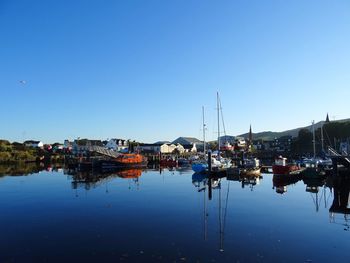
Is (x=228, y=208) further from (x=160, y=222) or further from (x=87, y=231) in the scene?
(x=87, y=231)

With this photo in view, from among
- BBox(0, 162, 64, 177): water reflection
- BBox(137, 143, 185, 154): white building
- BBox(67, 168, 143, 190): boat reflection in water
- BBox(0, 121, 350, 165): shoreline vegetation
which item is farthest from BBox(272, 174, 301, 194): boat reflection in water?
BBox(137, 143, 185, 154): white building

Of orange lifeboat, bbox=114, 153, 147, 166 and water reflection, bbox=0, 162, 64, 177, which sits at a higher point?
orange lifeboat, bbox=114, 153, 147, 166

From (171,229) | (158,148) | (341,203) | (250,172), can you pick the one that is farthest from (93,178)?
(158,148)

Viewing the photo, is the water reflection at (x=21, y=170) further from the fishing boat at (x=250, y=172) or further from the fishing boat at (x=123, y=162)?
the fishing boat at (x=250, y=172)

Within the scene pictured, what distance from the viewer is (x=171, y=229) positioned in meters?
19.3

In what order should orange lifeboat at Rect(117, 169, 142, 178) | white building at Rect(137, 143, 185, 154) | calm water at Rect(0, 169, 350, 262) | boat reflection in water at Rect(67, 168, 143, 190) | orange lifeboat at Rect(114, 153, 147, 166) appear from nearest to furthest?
calm water at Rect(0, 169, 350, 262) → boat reflection in water at Rect(67, 168, 143, 190) → orange lifeboat at Rect(117, 169, 142, 178) → orange lifeboat at Rect(114, 153, 147, 166) → white building at Rect(137, 143, 185, 154)

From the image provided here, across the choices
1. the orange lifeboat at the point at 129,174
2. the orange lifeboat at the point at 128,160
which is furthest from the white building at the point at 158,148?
the orange lifeboat at the point at 129,174

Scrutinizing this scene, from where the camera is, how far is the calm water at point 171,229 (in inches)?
571

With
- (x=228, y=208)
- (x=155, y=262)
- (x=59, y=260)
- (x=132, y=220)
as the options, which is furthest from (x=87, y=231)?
(x=228, y=208)

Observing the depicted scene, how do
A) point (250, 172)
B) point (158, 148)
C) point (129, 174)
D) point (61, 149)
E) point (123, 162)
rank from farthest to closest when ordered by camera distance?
point (158, 148) → point (61, 149) → point (123, 162) → point (129, 174) → point (250, 172)

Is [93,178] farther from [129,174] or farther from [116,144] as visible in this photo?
[116,144]

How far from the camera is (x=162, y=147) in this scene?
162625 millimetres

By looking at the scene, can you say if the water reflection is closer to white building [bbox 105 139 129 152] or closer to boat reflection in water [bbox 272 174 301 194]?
boat reflection in water [bbox 272 174 301 194]

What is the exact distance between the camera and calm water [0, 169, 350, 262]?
1450 cm
